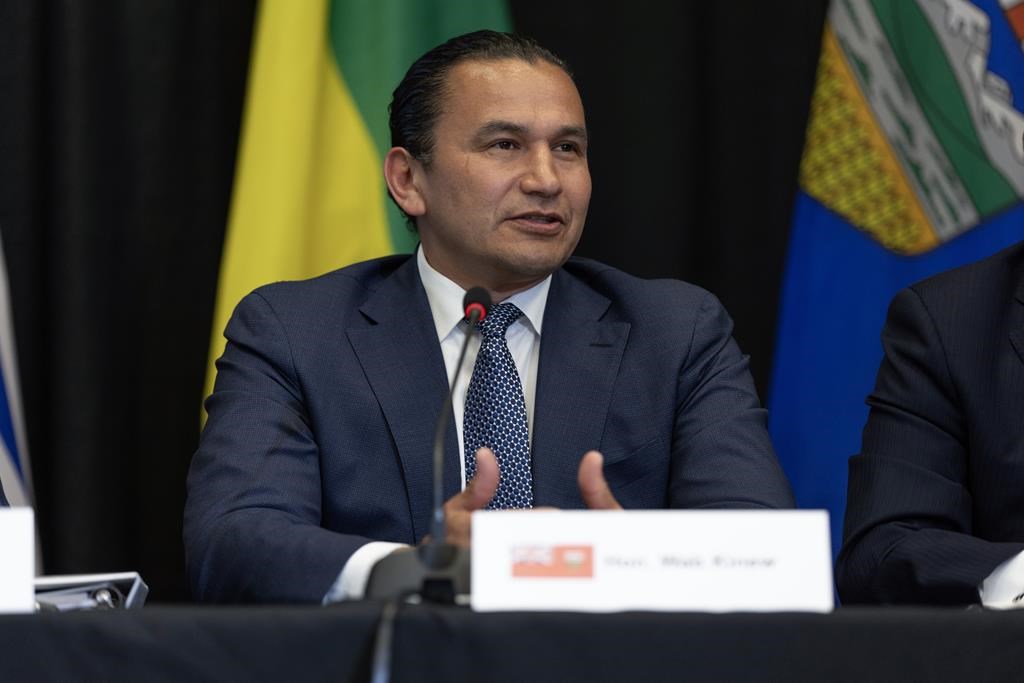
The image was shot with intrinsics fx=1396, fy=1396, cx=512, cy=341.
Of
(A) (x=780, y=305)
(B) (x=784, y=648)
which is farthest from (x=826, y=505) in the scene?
(B) (x=784, y=648)

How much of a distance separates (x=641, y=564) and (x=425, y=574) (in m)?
0.24

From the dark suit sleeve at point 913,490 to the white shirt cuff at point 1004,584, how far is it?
0.01 meters

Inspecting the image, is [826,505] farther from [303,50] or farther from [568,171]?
[303,50]

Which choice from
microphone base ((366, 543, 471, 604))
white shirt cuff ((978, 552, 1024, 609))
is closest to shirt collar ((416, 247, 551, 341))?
white shirt cuff ((978, 552, 1024, 609))

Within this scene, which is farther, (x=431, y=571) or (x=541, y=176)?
(x=541, y=176)

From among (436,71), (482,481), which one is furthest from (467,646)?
(436,71)

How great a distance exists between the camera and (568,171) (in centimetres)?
265

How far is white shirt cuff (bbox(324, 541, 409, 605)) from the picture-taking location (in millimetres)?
1758

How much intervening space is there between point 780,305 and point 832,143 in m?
0.39

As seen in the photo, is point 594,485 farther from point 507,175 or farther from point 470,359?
point 507,175

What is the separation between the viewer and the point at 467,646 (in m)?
1.28

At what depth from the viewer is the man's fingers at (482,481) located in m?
1.90

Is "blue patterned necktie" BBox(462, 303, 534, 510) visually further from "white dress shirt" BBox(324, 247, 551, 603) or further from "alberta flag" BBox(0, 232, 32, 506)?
"alberta flag" BBox(0, 232, 32, 506)

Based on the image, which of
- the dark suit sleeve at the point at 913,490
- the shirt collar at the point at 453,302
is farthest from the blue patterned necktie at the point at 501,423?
the dark suit sleeve at the point at 913,490
